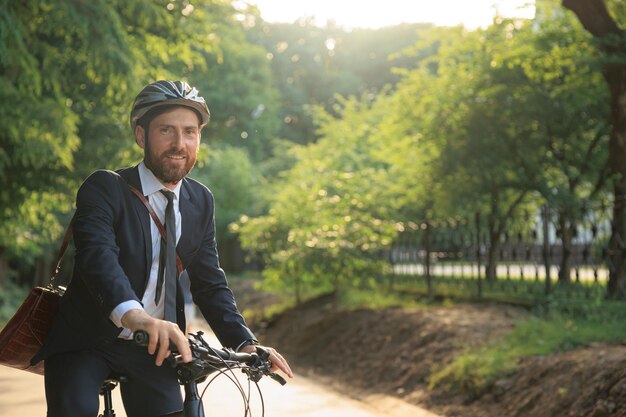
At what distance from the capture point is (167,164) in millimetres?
3781

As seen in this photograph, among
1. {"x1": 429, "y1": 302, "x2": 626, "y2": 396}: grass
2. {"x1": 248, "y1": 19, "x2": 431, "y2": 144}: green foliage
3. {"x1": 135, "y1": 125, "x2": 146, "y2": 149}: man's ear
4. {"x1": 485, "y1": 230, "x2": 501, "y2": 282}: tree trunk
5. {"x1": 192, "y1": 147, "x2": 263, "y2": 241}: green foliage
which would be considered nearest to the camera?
{"x1": 135, "y1": 125, "x2": 146, "y2": 149}: man's ear

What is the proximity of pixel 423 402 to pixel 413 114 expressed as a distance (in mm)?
7785

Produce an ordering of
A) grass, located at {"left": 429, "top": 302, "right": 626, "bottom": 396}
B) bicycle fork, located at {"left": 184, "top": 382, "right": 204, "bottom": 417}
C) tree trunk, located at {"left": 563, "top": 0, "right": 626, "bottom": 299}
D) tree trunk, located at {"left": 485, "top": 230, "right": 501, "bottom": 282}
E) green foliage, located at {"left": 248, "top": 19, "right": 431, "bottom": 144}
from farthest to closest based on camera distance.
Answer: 1. green foliage, located at {"left": 248, "top": 19, "right": 431, "bottom": 144}
2. tree trunk, located at {"left": 485, "top": 230, "right": 501, "bottom": 282}
3. tree trunk, located at {"left": 563, "top": 0, "right": 626, "bottom": 299}
4. grass, located at {"left": 429, "top": 302, "right": 626, "bottom": 396}
5. bicycle fork, located at {"left": 184, "top": 382, "right": 204, "bottom": 417}

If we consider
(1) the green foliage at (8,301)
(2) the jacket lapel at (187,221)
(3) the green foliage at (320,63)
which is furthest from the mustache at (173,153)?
(3) the green foliage at (320,63)

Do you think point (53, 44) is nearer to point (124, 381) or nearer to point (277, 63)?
point (124, 381)

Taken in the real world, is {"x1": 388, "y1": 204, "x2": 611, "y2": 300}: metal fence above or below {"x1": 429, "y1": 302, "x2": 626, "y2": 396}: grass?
above

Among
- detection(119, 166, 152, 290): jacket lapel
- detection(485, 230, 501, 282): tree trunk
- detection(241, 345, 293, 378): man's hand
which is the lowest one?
detection(485, 230, 501, 282): tree trunk

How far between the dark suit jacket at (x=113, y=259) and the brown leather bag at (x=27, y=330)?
0.27ft

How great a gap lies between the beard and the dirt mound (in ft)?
15.5

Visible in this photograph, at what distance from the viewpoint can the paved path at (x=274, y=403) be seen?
31.0ft

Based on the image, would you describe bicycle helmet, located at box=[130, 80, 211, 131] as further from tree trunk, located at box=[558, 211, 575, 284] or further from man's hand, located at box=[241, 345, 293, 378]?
tree trunk, located at box=[558, 211, 575, 284]

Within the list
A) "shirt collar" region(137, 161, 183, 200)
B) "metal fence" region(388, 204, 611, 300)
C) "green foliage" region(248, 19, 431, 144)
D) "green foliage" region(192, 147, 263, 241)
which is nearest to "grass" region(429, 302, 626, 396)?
"metal fence" region(388, 204, 611, 300)

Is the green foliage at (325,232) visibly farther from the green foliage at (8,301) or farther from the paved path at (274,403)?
the green foliage at (8,301)

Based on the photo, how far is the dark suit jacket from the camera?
3.52 metres
